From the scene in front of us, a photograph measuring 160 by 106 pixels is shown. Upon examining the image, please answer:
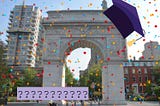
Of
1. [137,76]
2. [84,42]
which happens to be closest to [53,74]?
[84,42]

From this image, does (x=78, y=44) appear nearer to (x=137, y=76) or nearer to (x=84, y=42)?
(x=84, y=42)

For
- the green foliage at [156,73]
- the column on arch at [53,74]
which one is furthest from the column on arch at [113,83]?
the green foliage at [156,73]

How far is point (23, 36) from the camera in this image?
64875 mm

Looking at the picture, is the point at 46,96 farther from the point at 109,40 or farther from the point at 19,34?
the point at 19,34

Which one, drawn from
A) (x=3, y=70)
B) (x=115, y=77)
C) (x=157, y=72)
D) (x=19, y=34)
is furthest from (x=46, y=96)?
(x=19, y=34)

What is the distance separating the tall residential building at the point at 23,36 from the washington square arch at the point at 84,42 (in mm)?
39146

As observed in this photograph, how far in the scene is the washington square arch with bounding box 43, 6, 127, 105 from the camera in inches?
888

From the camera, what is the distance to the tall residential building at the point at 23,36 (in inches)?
2462

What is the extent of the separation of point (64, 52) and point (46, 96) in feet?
57.7

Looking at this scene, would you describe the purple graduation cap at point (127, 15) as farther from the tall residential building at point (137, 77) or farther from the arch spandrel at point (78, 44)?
the tall residential building at point (137, 77)

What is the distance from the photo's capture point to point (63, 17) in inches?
958

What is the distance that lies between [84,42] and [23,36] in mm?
45500

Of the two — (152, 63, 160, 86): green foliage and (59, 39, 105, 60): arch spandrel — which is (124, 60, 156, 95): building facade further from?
(59, 39, 105, 60): arch spandrel

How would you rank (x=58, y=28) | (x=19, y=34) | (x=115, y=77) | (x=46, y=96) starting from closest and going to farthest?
(x=46, y=96) → (x=115, y=77) → (x=58, y=28) → (x=19, y=34)
